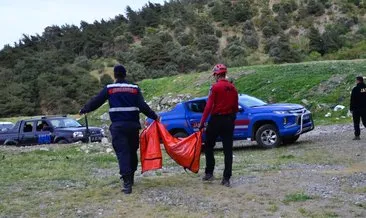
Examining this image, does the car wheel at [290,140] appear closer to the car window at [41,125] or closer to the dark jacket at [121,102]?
the dark jacket at [121,102]

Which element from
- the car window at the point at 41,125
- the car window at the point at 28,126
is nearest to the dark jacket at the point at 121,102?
the car window at the point at 41,125

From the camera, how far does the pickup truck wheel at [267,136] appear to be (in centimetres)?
1545

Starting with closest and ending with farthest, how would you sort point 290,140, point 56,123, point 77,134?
point 290,140
point 77,134
point 56,123

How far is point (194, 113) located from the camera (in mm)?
16297

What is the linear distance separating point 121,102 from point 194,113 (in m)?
8.17

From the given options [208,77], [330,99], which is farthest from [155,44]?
[330,99]

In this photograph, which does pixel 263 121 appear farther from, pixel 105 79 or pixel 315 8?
pixel 315 8

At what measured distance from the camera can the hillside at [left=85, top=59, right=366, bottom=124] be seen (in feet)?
80.2

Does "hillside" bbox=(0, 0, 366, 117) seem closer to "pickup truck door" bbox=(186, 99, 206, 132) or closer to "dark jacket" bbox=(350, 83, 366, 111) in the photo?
"dark jacket" bbox=(350, 83, 366, 111)

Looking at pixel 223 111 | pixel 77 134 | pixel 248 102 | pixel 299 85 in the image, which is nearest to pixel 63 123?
pixel 77 134

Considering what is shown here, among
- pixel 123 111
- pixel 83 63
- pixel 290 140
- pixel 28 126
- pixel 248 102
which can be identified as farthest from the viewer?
pixel 83 63

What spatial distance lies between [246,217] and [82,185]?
3544 millimetres

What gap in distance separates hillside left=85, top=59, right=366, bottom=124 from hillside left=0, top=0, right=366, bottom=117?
16697mm

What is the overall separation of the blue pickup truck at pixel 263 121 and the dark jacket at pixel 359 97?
1375mm
